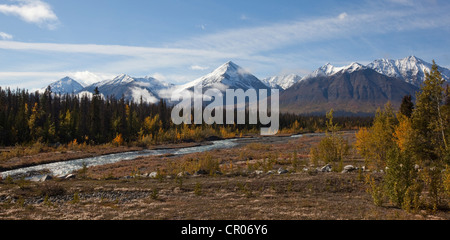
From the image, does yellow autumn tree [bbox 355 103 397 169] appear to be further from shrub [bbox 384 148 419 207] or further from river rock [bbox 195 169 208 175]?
river rock [bbox 195 169 208 175]

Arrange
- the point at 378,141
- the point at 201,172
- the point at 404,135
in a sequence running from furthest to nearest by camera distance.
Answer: the point at 201,172 → the point at 378,141 → the point at 404,135

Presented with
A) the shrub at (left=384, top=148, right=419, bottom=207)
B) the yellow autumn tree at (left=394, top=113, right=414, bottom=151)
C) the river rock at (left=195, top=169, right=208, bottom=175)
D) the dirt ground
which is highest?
the yellow autumn tree at (left=394, top=113, right=414, bottom=151)

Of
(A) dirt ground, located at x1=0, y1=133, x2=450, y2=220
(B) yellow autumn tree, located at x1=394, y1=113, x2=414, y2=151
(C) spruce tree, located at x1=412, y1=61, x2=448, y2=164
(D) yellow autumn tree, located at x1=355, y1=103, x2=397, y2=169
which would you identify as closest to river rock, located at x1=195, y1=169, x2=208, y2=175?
(A) dirt ground, located at x1=0, y1=133, x2=450, y2=220

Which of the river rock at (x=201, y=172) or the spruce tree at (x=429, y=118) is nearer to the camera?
the river rock at (x=201, y=172)

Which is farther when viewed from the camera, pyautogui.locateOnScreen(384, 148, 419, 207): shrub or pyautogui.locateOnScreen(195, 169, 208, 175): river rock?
pyautogui.locateOnScreen(195, 169, 208, 175): river rock

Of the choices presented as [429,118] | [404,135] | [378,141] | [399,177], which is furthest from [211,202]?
[429,118]

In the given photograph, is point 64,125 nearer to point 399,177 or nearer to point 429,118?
point 429,118

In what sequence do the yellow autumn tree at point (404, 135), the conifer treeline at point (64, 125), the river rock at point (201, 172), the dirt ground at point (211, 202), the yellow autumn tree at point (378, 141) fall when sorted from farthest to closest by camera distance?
the conifer treeline at point (64, 125), the river rock at point (201, 172), the yellow autumn tree at point (378, 141), the yellow autumn tree at point (404, 135), the dirt ground at point (211, 202)

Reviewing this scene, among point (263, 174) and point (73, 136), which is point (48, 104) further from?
point (263, 174)

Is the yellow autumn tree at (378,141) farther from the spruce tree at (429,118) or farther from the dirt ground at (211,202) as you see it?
the dirt ground at (211,202)

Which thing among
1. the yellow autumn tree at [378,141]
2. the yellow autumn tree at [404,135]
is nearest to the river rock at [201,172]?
the yellow autumn tree at [378,141]
